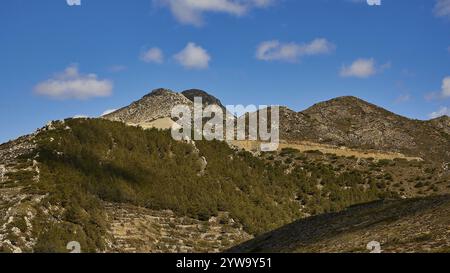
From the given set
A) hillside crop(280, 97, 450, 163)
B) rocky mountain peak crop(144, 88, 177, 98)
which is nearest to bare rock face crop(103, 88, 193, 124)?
rocky mountain peak crop(144, 88, 177, 98)

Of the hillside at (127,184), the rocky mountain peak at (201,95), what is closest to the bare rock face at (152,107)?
the hillside at (127,184)

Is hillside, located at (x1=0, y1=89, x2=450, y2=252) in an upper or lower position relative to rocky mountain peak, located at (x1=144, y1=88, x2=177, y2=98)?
lower

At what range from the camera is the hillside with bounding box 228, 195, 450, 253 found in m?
21.1

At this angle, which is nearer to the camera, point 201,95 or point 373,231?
point 373,231

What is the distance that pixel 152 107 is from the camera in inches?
3349

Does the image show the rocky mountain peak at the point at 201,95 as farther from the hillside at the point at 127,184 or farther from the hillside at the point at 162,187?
the hillside at the point at 127,184

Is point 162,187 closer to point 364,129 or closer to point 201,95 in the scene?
point 364,129

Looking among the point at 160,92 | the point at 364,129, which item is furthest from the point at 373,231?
the point at 364,129

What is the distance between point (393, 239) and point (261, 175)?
37811 mm

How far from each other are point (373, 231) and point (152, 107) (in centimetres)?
6324

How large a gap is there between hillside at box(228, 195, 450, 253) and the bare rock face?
141 ft

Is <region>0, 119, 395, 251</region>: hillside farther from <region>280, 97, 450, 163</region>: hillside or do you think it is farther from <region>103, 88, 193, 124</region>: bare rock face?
<region>280, 97, 450, 163</region>: hillside

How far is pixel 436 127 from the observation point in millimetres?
130125

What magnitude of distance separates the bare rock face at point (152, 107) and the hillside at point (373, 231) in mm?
42841
